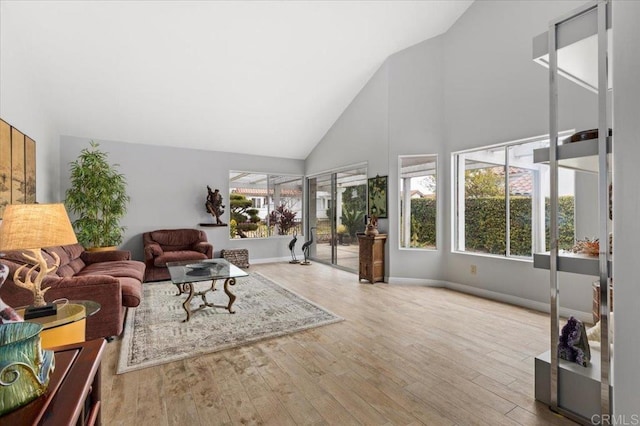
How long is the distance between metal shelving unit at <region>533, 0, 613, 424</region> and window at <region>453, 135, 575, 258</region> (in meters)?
2.20

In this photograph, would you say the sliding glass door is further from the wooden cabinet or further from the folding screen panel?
the folding screen panel

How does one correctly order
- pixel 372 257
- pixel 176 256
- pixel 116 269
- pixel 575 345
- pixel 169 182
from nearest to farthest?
pixel 575 345, pixel 116 269, pixel 372 257, pixel 176 256, pixel 169 182

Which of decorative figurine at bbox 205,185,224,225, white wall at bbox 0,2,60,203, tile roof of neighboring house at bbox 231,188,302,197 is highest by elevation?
white wall at bbox 0,2,60,203

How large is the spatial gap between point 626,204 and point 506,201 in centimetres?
386

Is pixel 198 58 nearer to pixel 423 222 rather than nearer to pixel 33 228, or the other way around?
pixel 33 228

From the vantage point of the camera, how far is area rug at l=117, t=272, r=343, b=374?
2.67 meters

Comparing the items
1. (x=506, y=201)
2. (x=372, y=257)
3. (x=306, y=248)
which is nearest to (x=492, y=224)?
(x=506, y=201)

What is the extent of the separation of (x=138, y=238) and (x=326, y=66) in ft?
15.5

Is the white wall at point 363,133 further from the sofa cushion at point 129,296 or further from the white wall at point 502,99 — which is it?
the sofa cushion at point 129,296

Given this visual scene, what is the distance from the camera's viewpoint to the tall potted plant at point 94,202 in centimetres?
490

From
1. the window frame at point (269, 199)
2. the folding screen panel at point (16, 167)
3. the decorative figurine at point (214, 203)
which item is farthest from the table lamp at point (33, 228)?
the window frame at point (269, 199)

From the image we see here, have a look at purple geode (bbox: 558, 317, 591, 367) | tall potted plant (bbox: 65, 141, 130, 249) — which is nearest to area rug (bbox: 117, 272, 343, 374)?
tall potted plant (bbox: 65, 141, 130, 249)

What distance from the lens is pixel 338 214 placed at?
671cm

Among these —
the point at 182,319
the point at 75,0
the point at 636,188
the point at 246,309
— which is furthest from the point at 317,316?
the point at 75,0
